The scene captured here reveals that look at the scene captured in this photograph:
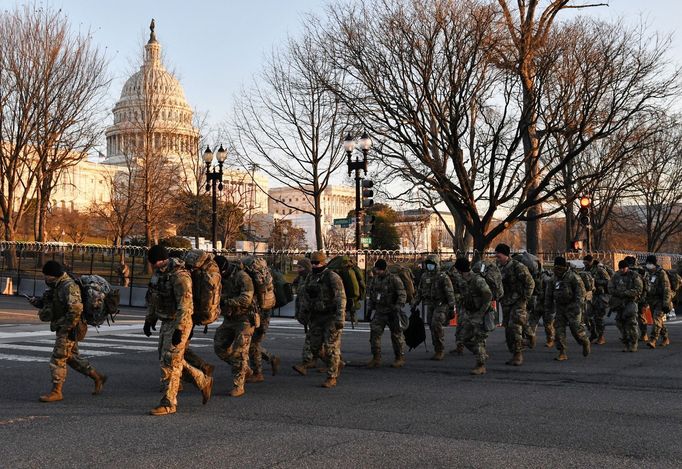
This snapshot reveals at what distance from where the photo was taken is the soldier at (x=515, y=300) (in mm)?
12820

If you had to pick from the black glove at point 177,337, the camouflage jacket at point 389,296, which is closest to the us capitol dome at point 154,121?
the camouflage jacket at point 389,296

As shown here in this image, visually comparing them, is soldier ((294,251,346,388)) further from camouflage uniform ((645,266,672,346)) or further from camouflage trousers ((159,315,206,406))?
camouflage uniform ((645,266,672,346))

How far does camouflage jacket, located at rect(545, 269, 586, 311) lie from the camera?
13625 millimetres

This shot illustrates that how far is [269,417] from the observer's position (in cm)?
824

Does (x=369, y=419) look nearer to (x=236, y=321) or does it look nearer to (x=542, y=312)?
(x=236, y=321)

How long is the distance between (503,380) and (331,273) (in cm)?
280

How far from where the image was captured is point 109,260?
32000 millimetres

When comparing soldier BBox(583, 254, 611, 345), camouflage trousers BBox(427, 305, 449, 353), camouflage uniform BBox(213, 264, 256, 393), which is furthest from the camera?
soldier BBox(583, 254, 611, 345)

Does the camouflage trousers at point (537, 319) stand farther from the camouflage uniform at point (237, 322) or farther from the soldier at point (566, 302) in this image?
the camouflage uniform at point (237, 322)

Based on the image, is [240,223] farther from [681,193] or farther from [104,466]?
[104,466]

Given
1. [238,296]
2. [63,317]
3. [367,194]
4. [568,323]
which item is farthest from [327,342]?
[367,194]

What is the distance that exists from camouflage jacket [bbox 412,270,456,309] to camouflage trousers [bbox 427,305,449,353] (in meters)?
0.11

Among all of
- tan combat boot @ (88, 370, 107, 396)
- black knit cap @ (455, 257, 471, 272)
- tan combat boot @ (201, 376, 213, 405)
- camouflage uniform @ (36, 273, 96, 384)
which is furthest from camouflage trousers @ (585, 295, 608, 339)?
camouflage uniform @ (36, 273, 96, 384)

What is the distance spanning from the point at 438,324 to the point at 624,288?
3896 millimetres
